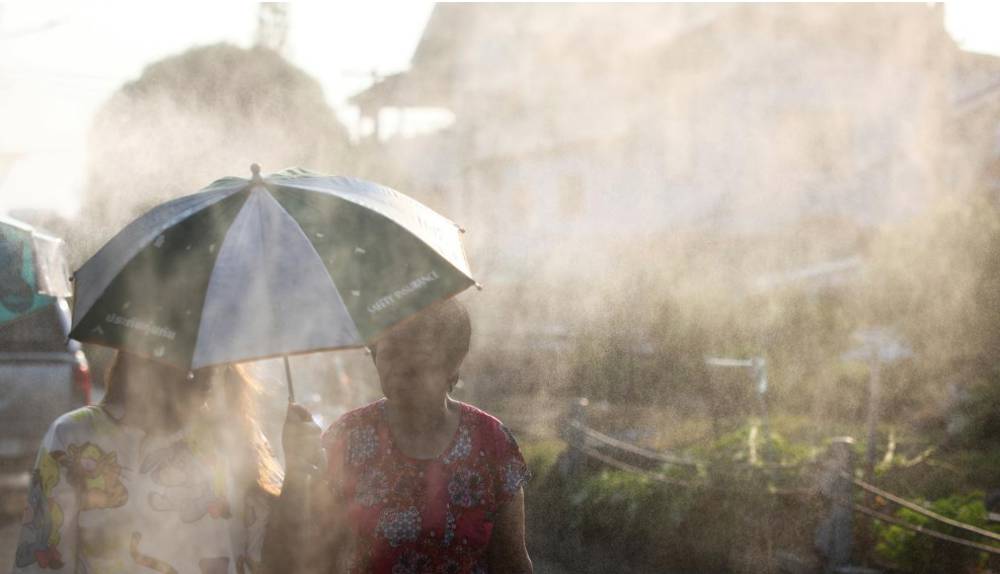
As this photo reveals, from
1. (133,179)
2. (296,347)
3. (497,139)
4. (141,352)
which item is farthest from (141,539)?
(497,139)

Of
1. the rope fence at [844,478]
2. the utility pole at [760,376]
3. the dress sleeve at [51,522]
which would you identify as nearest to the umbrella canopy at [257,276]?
the dress sleeve at [51,522]

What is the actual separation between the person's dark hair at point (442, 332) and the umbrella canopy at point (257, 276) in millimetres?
298

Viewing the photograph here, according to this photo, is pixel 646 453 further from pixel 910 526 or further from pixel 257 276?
pixel 257 276

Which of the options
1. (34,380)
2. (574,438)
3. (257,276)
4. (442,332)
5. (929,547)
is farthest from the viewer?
(574,438)

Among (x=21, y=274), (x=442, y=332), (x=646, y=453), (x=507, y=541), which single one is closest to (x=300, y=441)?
(x=442, y=332)

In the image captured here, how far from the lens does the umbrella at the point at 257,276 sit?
2562 millimetres

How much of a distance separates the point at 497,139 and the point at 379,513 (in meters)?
25.9

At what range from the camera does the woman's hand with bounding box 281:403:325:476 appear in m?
2.65

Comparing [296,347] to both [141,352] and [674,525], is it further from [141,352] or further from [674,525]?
[674,525]

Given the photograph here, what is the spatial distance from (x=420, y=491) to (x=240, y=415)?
52cm

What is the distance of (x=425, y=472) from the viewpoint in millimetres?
2996

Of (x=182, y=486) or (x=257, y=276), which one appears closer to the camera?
(x=257, y=276)

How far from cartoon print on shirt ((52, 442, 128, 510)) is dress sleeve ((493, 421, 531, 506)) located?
958 millimetres

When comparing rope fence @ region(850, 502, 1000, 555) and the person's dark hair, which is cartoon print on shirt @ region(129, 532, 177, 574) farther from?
rope fence @ region(850, 502, 1000, 555)
